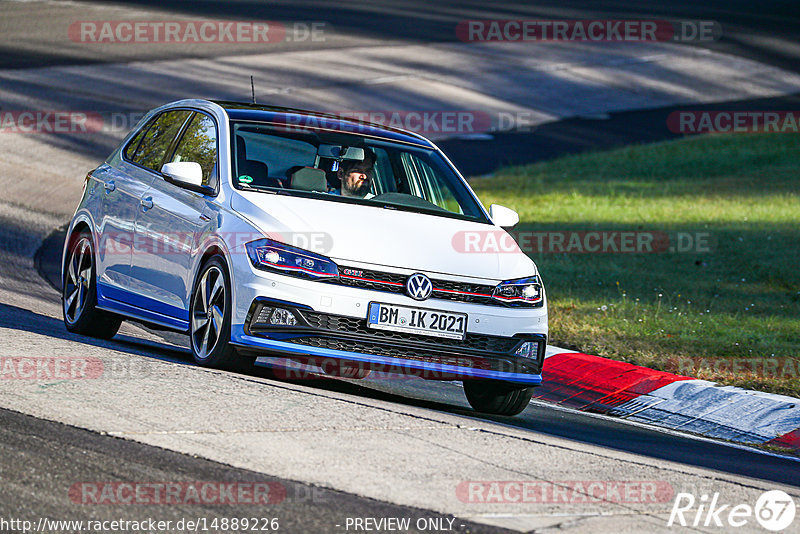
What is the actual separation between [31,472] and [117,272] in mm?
3899

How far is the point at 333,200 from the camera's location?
8.26 metres

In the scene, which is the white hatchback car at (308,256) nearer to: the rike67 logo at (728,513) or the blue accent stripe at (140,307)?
the blue accent stripe at (140,307)

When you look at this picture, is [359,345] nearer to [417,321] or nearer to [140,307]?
[417,321]

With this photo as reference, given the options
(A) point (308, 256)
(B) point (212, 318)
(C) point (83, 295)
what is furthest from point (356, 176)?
(C) point (83, 295)

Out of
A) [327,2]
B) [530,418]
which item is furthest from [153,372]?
[327,2]

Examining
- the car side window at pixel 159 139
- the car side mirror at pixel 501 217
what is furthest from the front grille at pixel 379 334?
the car side window at pixel 159 139

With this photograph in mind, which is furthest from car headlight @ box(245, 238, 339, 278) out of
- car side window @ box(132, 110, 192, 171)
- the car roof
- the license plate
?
car side window @ box(132, 110, 192, 171)

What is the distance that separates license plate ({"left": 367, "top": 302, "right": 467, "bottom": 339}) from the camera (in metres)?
7.50

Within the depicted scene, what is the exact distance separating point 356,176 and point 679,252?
295 inches

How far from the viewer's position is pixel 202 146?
29.2 feet

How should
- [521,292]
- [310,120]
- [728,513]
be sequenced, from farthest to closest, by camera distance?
[310,120] < [521,292] < [728,513]

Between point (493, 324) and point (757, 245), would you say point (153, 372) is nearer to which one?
point (493, 324)

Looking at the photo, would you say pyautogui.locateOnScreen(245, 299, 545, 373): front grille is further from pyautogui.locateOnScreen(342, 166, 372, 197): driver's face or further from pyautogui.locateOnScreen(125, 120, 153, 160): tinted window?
pyautogui.locateOnScreen(125, 120, 153, 160): tinted window

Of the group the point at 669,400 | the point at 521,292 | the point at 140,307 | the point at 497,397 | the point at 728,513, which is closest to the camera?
the point at 728,513
